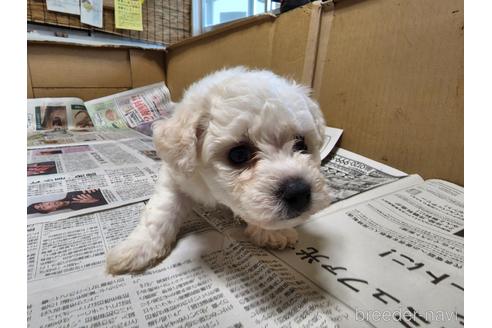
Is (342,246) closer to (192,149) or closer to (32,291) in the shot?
(192,149)

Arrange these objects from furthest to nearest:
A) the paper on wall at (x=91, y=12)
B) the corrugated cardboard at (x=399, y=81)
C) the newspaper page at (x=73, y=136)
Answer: the paper on wall at (x=91, y=12)
the newspaper page at (x=73, y=136)
the corrugated cardboard at (x=399, y=81)

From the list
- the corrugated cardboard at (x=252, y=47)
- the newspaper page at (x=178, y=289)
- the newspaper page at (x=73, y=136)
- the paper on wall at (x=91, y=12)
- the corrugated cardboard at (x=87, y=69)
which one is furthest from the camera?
the paper on wall at (x=91, y=12)

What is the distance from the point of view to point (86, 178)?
1.12 m

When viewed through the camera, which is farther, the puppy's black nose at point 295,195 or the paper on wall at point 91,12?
the paper on wall at point 91,12

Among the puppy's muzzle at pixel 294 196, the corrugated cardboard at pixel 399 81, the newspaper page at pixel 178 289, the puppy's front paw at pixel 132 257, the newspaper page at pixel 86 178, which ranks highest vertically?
the corrugated cardboard at pixel 399 81

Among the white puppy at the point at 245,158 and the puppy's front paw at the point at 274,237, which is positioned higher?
the white puppy at the point at 245,158

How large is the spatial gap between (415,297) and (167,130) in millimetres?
617

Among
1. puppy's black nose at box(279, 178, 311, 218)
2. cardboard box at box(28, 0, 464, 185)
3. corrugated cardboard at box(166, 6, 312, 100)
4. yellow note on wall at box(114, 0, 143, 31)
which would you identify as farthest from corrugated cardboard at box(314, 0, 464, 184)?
yellow note on wall at box(114, 0, 143, 31)

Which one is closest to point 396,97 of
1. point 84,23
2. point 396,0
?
point 396,0

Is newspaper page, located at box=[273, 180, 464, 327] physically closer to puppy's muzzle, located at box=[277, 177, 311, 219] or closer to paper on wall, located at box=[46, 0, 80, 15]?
puppy's muzzle, located at box=[277, 177, 311, 219]

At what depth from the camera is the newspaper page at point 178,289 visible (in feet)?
1.67

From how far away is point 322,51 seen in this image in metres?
1.39

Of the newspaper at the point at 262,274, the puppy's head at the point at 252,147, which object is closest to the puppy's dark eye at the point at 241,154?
the puppy's head at the point at 252,147

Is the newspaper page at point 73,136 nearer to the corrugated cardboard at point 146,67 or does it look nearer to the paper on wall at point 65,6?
the corrugated cardboard at point 146,67
